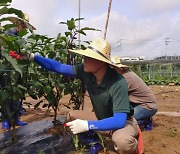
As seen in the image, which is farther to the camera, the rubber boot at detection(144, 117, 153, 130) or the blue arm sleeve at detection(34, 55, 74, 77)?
the rubber boot at detection(144, 117, 153, 130)

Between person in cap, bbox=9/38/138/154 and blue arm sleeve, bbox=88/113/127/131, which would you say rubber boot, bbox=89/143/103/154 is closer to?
person in cap, bbox=9/38/138/154

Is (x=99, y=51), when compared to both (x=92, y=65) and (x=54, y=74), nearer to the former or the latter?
(x=92, y=65)

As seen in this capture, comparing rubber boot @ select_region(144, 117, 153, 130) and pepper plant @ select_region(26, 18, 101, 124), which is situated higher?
pepper plant @ select_region(26, 18, 101, 124)

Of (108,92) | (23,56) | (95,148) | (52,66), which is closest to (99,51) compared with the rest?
(108,92)

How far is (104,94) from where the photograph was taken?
268 centimetres

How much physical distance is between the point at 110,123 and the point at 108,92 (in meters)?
0.31

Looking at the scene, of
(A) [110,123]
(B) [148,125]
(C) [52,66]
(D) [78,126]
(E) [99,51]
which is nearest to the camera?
(D) [78,126]

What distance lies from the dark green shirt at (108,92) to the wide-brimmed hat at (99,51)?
17cm

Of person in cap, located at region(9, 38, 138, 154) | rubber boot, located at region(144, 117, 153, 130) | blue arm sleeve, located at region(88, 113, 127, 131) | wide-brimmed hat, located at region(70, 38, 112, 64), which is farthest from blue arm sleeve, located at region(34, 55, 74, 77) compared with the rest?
rubber boot, located at region(144, 117, 153, 130)

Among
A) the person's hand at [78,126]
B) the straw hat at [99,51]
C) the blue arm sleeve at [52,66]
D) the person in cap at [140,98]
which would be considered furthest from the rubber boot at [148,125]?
the person's hand at [78,126]

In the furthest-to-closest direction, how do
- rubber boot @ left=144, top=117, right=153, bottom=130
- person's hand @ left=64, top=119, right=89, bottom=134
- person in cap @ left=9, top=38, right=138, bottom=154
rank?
rubber boot @ left=144, top=117, right=153, bottom=130 < person in cap @ left=9, top=38, right=138, bottom=154 < person's hand @ left=64, top=119, right=89, bottom=134

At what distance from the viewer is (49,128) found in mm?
3488

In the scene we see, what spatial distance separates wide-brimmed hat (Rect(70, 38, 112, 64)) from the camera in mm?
2473

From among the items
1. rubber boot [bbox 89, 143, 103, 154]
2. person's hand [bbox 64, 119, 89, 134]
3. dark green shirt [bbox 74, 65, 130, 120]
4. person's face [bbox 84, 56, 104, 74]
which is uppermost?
person's face [bbox 84, 56, 104, 74]
